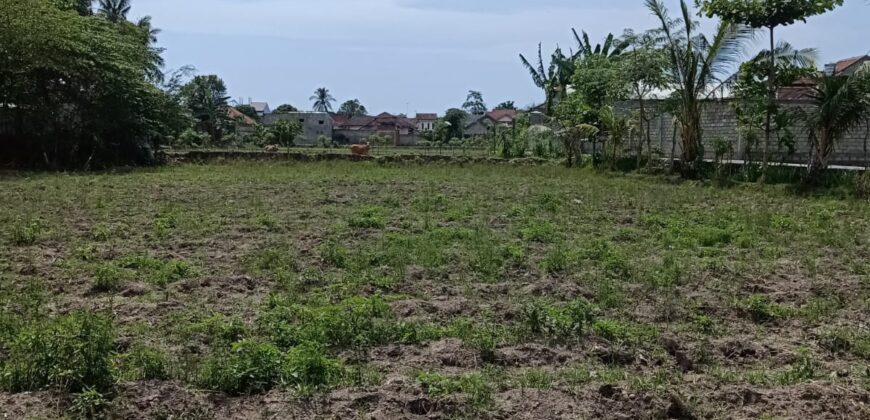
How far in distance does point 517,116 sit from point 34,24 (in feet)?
64.6

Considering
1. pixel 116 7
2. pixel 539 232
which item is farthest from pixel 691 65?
pixel 116 7

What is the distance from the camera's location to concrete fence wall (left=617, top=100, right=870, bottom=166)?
52.7 ft

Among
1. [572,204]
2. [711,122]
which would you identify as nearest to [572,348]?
[572,204]

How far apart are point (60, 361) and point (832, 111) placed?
13977 mm

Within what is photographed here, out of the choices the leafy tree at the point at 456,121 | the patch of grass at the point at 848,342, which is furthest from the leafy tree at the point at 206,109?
the patch of grass at the point at 848,342

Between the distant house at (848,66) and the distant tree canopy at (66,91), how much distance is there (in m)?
17.7

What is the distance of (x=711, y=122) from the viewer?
2028cm

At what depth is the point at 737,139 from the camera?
61.7 feet

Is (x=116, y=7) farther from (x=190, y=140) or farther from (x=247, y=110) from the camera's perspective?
(x=247, y=110)

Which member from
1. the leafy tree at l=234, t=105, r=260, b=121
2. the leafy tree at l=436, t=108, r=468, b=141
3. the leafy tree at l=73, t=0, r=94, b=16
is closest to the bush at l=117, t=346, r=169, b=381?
the leafy tree at l=73, t=0, r=94, b=16

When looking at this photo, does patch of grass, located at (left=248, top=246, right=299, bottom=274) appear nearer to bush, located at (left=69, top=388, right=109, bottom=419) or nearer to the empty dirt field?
the empty dirt field

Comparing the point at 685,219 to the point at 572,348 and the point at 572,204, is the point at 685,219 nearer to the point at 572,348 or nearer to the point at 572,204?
the point at 572,204

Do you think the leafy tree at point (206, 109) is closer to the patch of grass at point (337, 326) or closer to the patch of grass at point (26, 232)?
the patch of grass at point (26, 232)

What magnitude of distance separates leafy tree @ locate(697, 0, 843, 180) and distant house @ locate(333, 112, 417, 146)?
1724 inches
